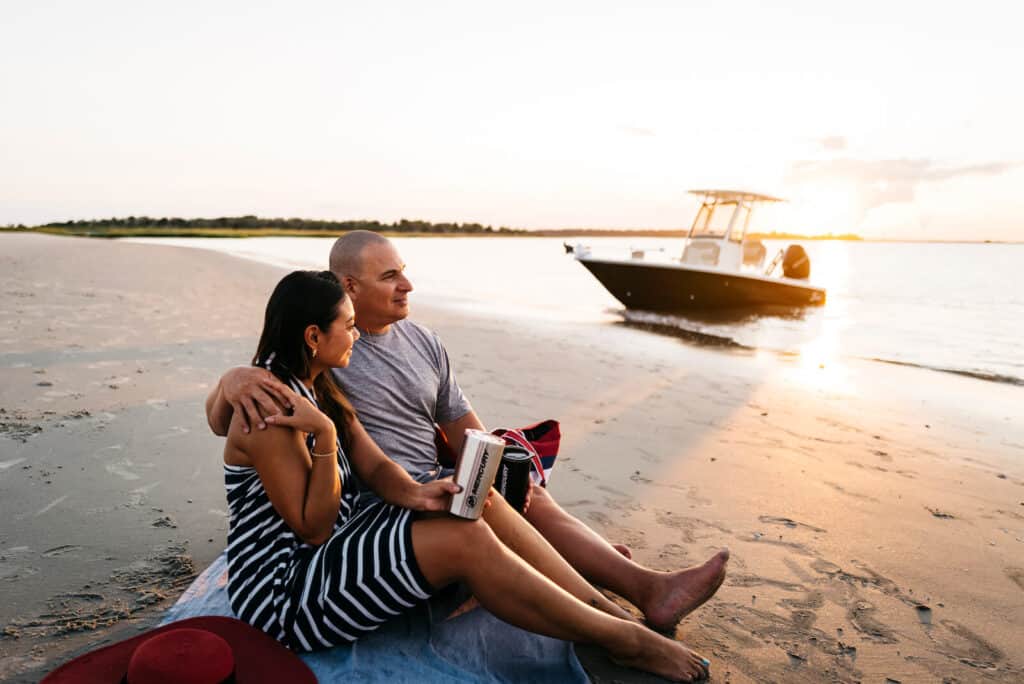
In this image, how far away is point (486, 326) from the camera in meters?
11.7

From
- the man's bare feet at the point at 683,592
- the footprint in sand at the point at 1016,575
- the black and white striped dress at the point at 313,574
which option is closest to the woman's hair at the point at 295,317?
the black and white striped dress at the point at 313,574

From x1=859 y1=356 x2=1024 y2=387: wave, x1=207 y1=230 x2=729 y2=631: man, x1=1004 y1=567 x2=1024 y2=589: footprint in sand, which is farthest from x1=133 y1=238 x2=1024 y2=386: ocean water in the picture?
x1=207 y1=230 x2=729 y2=631: man

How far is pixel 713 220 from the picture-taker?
17.0m

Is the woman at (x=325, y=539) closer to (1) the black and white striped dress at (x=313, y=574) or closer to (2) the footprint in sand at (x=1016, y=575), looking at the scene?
(1) the black and white striped dress at (x=313, y=574)

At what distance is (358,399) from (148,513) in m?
1.63

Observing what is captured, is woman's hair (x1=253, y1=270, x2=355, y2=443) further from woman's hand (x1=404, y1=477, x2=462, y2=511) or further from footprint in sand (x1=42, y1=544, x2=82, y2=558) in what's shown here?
footprint in sand (x1=42, y1=544, x2=82, y2=558)

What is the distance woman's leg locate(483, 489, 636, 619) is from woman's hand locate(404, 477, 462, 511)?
0.26m

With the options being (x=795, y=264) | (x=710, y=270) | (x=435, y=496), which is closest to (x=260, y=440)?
(x=435, y=496)

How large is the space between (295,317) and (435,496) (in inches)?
27.5

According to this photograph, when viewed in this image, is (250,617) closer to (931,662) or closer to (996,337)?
(931,662)

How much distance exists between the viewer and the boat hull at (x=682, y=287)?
15.9 m

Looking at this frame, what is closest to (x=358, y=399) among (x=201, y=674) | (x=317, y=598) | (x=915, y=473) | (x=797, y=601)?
(x=317, y=598)

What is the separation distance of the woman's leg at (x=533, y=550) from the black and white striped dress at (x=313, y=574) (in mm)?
362

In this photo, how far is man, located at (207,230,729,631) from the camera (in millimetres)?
2785
